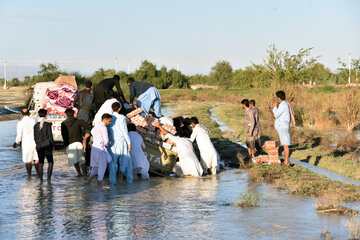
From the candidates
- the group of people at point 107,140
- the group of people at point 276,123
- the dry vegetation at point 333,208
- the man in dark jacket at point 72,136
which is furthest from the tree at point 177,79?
the dry vegetation at point 333,208

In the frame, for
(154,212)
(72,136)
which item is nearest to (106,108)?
(72,136)

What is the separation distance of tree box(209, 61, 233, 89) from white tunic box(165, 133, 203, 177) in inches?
3605

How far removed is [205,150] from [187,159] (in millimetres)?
702

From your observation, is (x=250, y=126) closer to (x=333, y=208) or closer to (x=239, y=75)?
(x=333, y=208)

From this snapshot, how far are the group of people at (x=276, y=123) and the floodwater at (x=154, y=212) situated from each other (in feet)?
6.71

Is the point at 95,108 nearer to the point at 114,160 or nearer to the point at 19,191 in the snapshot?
the point at 114,160

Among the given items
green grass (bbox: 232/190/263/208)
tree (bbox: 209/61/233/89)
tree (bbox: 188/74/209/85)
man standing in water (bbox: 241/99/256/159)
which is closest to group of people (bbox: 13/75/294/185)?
man standing in water (bbox: 241/99/256/159)

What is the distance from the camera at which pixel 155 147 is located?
13.4m

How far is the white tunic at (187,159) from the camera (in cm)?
1322

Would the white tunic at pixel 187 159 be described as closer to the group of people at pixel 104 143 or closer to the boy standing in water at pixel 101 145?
the group of people at pixel 104 143

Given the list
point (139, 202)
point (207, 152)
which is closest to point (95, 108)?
point (207, 152)

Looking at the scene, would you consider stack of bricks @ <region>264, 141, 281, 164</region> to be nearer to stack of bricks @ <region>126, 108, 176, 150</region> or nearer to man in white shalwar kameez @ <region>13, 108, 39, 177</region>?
stack of bricks @ <region>126, 108, 176, 150</region>

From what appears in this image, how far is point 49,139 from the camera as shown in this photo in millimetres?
12461

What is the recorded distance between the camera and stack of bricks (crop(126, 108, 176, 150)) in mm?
13602
